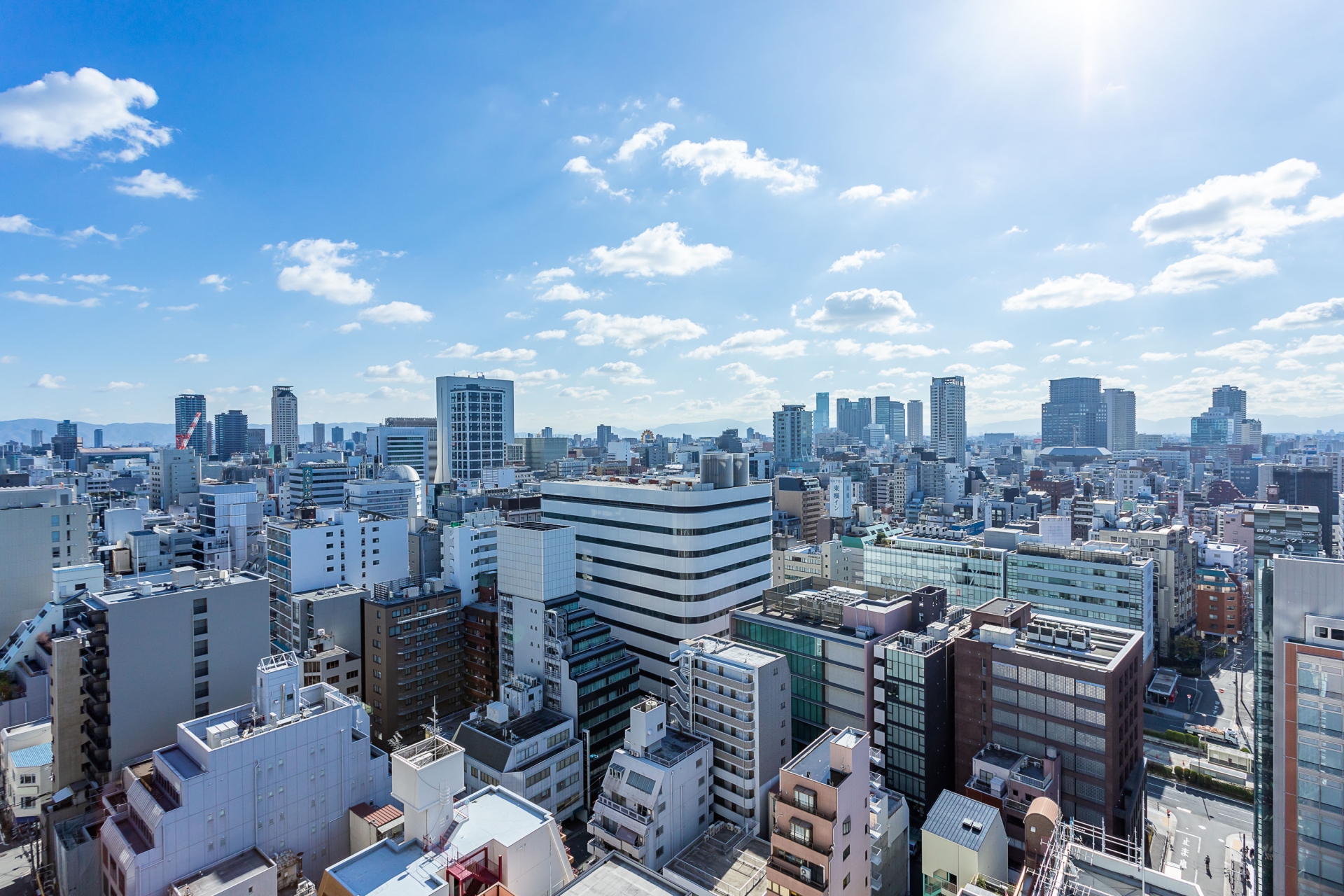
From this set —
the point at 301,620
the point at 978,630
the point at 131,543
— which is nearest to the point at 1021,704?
the point at 978,630

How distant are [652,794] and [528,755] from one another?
→ 35.9ft

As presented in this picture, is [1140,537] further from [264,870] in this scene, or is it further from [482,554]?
[264,870]

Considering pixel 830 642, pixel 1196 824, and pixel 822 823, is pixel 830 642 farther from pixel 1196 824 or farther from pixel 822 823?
pixel 1196 824

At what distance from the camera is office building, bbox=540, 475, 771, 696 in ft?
197

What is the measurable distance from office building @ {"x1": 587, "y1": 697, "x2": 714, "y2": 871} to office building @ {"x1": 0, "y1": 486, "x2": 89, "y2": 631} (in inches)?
2689

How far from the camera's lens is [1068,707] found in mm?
41344

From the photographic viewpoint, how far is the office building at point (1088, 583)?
7431cm

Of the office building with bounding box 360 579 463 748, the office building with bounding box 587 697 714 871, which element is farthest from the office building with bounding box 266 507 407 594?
the office building with bounding box 587 697 714 871

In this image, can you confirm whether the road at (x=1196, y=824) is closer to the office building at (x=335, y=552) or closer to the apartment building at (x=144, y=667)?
the apartment building at (x=144, y=667)

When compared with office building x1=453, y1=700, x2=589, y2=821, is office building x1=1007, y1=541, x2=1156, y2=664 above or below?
above

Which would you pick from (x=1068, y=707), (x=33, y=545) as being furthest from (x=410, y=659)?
(x=1068, y=707)

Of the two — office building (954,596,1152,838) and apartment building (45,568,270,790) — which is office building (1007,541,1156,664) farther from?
apartment building (45,568,270,790)

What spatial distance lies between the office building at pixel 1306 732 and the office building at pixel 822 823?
63.7 feet

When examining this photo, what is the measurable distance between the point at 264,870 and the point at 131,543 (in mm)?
85358
